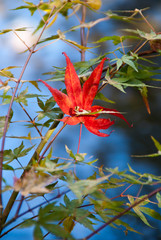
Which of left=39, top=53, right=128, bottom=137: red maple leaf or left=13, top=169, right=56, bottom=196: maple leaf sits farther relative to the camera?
left=39, top=53, right=128, bottom=137: red maple leaf

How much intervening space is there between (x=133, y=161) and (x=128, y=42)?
37 cm

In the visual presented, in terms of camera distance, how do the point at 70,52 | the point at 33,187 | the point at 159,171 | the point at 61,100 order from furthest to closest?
the point at 70,52
the point at 159,171
the point at 61,100
the point at 33,187

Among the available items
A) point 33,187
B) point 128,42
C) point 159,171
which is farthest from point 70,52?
point 33,187

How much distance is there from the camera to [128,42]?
2.72 feet

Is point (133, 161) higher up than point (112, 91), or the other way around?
point (112, 91)

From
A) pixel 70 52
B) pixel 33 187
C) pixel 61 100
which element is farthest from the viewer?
pixel 70 52

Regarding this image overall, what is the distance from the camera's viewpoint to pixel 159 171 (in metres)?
0.74

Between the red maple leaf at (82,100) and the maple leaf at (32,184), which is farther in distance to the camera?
the red maple leaf at (82,100)

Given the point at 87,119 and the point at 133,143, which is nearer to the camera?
the point at 87,119

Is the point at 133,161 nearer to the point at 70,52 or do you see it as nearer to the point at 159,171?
the point at 159,171

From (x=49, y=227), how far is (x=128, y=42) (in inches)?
27.6

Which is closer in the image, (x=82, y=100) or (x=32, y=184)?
(x=32, y=184)

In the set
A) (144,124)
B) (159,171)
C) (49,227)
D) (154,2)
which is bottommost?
(159,171)

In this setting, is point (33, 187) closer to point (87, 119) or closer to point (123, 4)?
point (87, 119)
